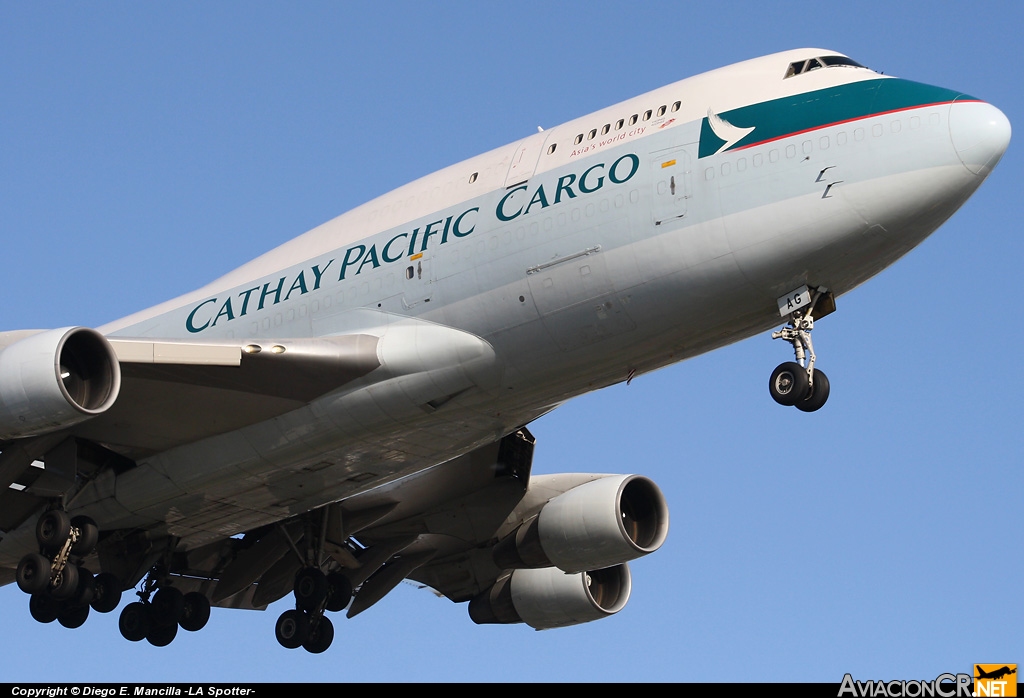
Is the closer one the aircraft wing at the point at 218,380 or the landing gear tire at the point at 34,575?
the aircraft wing at the point at 218,380

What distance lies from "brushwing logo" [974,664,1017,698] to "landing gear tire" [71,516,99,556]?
1210 cm

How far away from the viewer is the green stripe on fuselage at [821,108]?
1903 cm

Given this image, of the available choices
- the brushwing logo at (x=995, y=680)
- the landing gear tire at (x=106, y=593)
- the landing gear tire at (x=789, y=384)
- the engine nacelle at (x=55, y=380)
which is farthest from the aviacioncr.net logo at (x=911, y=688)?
the landing gear tire at (x=106, y=593)

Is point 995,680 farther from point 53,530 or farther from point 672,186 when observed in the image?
point 53,530

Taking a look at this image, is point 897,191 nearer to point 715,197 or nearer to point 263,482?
point 715,197

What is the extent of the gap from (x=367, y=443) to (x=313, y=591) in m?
4.69

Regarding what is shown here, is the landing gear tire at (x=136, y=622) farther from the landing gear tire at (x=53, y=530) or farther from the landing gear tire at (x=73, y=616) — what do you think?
the landing gear tire at (x=53, y=530)

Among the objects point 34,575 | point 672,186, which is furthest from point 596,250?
point 34,575

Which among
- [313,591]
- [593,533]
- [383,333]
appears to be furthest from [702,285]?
[313,591]

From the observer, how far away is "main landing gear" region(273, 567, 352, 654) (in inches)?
996

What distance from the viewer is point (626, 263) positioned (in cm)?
1966

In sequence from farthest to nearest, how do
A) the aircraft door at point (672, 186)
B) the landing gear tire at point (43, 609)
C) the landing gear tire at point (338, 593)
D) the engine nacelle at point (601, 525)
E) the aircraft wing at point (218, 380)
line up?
the landing gear tire at point (338, 593)
the engine nacelle at point (601, 525)
the landing gear tire at point (43, 609)
the aircraft wing at point (218, 380)
the aircraft door at point (672, 186)

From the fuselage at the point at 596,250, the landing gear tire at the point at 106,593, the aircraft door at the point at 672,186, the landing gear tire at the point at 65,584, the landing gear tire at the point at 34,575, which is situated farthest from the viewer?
the landing gear tire at the point at 106,593

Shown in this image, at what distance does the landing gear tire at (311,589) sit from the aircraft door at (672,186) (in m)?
9.23
